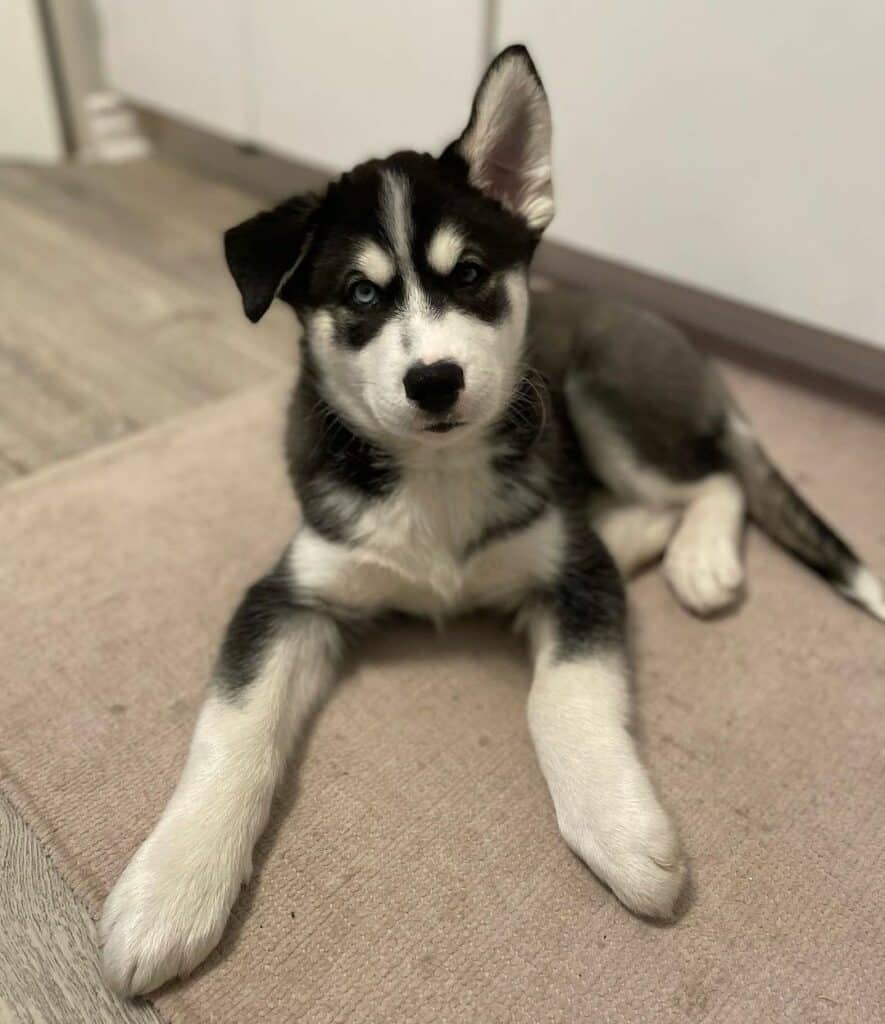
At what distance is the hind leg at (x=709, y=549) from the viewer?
6.18 feet

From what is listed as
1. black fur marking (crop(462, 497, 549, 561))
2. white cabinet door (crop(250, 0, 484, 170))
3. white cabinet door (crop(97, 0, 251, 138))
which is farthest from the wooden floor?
black fur marking (crop(462, 497, 549, 561))

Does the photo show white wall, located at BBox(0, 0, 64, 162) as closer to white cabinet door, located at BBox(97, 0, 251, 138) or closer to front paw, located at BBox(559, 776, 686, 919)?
white cabinet door, located at BBox(97, 0, 251, 138)

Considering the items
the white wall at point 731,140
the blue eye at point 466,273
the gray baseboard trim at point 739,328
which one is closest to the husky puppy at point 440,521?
the blue eye at point 466,273

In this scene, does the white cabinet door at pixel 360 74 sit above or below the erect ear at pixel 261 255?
below

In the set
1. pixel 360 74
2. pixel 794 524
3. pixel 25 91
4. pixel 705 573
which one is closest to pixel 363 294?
pixel 705 573

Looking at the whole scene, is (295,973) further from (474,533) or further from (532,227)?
(532,227)

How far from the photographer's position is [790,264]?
8.32 feet

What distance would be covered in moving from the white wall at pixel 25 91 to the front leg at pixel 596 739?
161 inches

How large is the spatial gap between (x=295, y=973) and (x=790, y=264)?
218cm

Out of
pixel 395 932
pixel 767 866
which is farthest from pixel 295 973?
pixel 767 866

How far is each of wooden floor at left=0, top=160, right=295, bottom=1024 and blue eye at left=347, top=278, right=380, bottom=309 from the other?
0.99 metres

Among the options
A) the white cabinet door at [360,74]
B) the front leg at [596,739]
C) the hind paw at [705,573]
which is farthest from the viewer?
the white cabinet door at [360,74]

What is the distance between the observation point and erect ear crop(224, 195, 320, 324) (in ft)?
4.67

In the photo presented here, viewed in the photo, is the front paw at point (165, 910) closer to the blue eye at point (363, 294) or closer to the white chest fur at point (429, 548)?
the white chest fur at point (429, 548)
